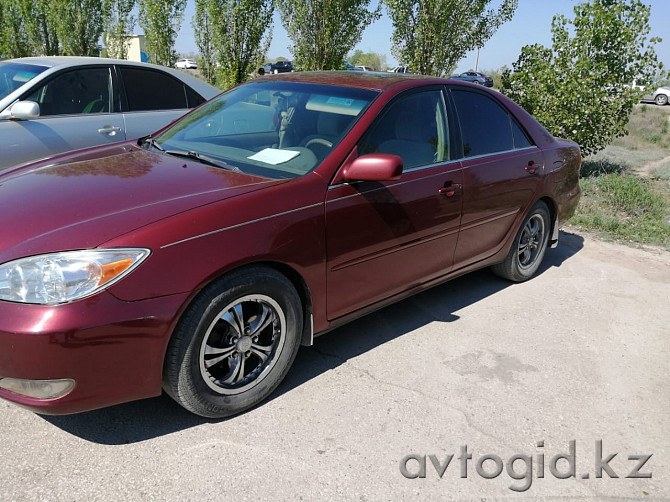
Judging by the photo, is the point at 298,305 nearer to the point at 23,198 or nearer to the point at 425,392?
the point at 425,392

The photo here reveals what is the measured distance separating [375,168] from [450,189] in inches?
35.9

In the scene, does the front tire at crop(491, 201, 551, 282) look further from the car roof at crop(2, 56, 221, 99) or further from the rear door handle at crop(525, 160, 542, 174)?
the car roof at crop(2, 56, 221, 99)

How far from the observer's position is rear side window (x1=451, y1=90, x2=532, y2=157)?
13.6 feet

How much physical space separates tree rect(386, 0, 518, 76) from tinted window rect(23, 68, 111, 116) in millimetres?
6323

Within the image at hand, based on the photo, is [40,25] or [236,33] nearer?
[236,33]

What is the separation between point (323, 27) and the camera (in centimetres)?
1235

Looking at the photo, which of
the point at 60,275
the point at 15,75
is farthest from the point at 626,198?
the point at 60,275

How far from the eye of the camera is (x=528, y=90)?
9.30m

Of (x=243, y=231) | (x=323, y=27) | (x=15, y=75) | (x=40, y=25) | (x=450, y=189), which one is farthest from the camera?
(x=40, y=25)

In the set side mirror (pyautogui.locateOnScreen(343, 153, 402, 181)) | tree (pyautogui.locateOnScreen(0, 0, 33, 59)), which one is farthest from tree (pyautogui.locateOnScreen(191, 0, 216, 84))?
side mirror (pyautogui.locateOnScreen(343, 153, 402, 181))

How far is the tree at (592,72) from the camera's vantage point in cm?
865

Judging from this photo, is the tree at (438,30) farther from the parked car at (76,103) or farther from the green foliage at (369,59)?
the green foliage at (369,59)

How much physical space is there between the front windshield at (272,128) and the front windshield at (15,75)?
2.35 meters

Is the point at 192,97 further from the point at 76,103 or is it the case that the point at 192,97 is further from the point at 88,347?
the point at 88,347
